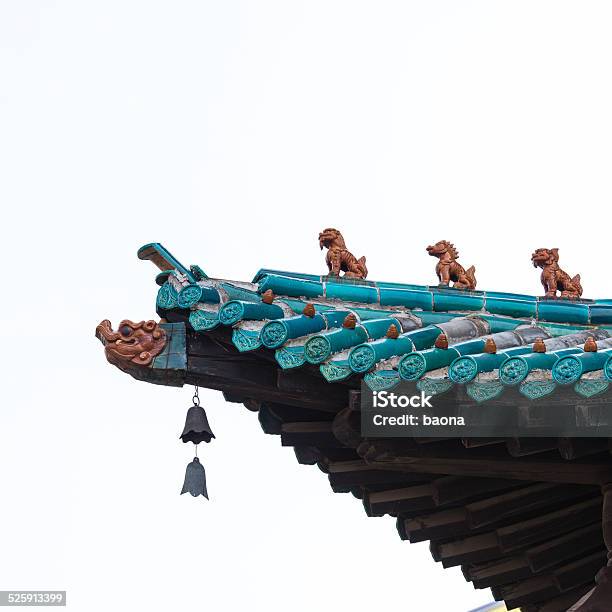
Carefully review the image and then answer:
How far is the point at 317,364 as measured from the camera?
1189 centimetres

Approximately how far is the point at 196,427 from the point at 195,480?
1.24 feet

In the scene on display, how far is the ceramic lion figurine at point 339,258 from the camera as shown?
13.0 meters

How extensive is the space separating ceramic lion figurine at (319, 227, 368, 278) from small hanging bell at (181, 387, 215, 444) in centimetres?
130

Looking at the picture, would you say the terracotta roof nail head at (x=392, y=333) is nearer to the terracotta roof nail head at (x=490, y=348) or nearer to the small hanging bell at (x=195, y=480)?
the terracotta roof nail head at (x=490, y=348)

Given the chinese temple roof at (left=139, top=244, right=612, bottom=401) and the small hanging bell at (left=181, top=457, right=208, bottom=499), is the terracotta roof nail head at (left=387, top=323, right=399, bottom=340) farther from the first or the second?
the small hanging bell at (left=181, top=457, right=208, bottom=499)

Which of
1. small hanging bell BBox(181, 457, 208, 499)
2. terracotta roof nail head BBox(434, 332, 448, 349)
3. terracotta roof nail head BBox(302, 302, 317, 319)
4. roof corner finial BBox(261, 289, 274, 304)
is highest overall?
roof corner finial BBox(261, 289, 274, 304)

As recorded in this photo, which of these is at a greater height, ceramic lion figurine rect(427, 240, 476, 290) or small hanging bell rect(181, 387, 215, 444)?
ceramic lion figurine rect(427, 240, 476, 290)

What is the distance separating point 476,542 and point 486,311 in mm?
2226

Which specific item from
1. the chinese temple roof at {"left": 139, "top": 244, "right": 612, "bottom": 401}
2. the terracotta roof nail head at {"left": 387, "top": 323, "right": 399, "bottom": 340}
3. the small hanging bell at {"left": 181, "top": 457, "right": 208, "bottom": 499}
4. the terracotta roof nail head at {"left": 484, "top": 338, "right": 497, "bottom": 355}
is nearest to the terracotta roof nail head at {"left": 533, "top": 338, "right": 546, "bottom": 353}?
the chinese temple roof at {"left": 139, "top": 244, "right": 612, "bottom": 401}

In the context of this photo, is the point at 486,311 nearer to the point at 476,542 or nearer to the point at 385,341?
the point at 385,341

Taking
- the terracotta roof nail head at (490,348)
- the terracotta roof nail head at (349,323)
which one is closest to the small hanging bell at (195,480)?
the terracotta roof nail head at (349,323)

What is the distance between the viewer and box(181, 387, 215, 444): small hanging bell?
12625mm

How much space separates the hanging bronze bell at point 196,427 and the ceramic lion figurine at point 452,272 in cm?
193

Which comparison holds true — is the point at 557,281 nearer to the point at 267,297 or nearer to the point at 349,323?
the point at 349,323
